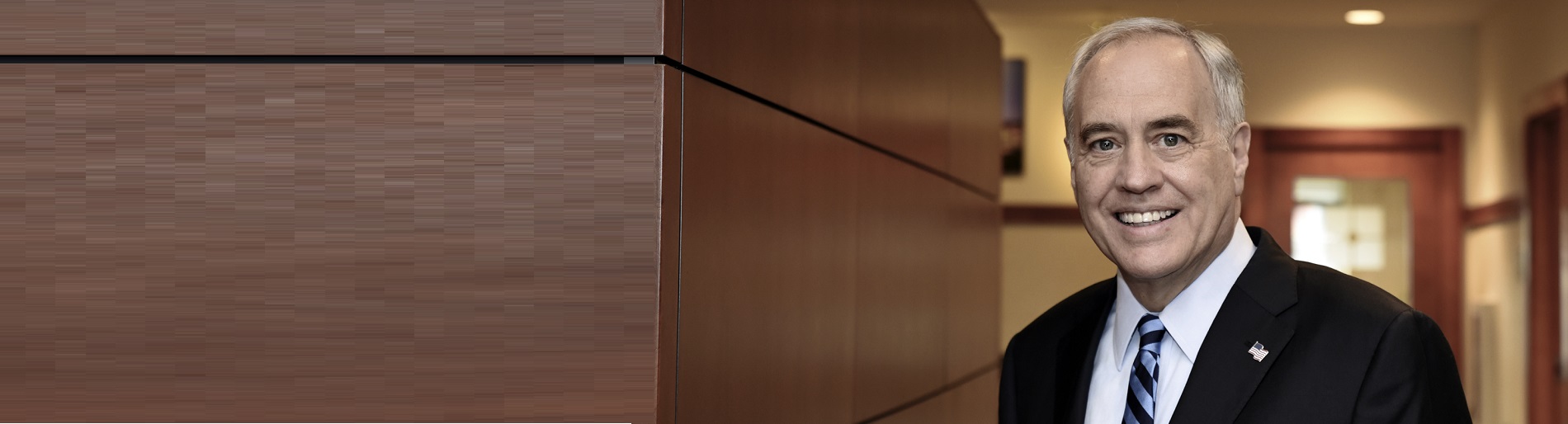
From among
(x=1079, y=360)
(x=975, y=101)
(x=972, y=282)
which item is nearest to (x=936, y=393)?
(x=972, y=282)

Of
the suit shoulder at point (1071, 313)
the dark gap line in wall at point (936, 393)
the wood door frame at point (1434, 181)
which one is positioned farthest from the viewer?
the wood door frame at point (1434, 181)

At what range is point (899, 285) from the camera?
3174mm

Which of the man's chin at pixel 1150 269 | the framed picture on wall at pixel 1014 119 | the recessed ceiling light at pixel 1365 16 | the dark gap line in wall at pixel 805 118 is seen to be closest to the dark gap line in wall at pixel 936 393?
the dark gap line in wall at pixel 805 118

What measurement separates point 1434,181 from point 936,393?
5.13 metres

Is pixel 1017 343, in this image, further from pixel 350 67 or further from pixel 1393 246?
pixel 1393 246

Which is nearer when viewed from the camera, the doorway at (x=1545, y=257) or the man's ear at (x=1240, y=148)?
the man's ear at (x=1240, y=148)

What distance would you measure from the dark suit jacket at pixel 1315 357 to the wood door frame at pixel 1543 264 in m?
4.88

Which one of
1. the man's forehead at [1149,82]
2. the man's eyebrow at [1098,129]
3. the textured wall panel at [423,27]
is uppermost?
the textured wall panel at [423,27]

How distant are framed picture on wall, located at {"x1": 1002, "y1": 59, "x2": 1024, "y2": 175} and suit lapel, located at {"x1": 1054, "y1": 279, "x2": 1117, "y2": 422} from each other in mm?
5867

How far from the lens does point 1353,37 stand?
25.0 feet

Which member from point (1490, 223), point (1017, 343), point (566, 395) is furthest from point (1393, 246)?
point (566, 395)

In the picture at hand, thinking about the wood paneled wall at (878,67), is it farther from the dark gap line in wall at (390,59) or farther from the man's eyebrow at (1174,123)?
the man's eyebrow at (1174,123)

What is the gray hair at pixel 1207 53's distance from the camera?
1.71 m

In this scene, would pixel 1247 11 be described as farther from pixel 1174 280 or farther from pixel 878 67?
pixel 1174 280
